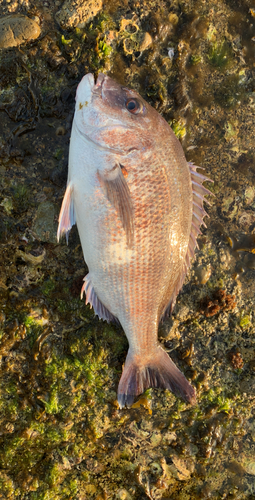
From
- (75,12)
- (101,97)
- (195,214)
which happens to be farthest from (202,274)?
(75,12)

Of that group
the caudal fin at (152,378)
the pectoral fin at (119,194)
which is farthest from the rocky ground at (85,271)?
the pectoral fin at (119,194)

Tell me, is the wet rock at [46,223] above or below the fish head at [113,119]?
below

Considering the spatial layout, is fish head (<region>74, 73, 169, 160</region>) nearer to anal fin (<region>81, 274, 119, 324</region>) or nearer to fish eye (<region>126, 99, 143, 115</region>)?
fish eye (<region>126, 99, 143, 115</region>)

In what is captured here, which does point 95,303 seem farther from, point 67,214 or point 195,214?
point 195,214

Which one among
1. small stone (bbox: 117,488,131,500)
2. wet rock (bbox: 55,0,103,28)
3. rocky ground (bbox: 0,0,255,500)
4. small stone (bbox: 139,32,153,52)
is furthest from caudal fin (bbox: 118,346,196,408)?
wet rock (bbox: 55,0,103,28)

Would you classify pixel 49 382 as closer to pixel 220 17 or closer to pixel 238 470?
pixel 238 470

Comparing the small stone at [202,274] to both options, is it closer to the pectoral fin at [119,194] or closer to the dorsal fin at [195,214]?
the dorsal fin at [195,214]
